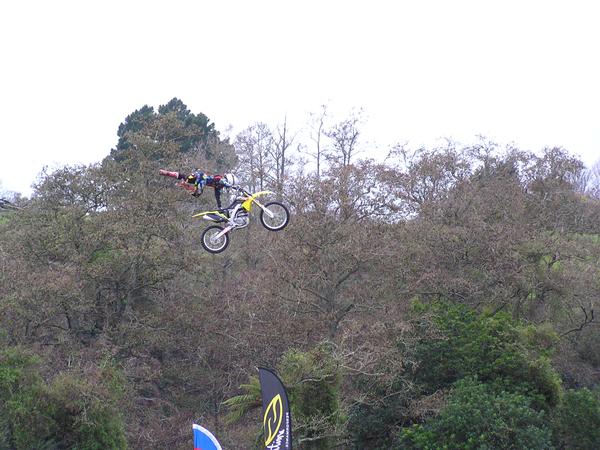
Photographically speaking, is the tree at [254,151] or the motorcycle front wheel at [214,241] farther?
the tree at [254,151]

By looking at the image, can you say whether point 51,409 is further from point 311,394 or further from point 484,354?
point 484,354

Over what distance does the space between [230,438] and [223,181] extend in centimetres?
1334

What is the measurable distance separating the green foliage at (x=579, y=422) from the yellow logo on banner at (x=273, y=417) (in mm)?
10507

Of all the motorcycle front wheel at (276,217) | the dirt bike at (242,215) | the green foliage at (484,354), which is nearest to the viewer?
the dirt bike at (242,215)

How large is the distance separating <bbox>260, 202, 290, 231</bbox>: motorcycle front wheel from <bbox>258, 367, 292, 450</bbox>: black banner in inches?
121

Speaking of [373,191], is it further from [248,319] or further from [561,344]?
[561,344]

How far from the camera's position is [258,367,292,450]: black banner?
13.8 m

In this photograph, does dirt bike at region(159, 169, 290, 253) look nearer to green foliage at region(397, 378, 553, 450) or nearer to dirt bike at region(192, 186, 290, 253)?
dirt bike at region(192, 186, 290, 253)

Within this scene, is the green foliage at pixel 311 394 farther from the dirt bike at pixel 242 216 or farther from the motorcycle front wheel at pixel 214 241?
the dirt bike at pixel 242 216

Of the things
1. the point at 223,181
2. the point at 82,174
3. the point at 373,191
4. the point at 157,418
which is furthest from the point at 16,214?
the point at 223,181

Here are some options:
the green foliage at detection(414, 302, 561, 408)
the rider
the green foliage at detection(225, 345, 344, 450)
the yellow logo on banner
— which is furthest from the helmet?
the green foliage at detection(414, 302, 561, 408)

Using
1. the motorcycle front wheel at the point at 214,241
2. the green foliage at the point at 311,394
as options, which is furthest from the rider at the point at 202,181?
the green foliage at the point at 311,394

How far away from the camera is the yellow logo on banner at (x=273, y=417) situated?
1381 cm

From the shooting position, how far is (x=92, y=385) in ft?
62.6
